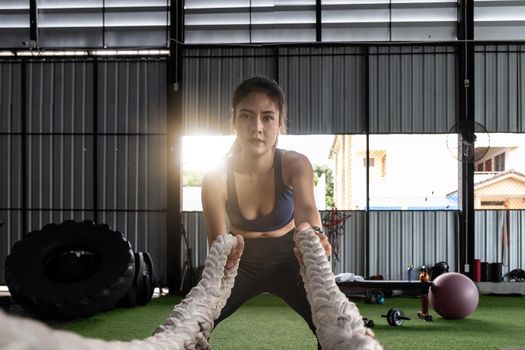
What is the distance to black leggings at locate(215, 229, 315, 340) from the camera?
2.50m

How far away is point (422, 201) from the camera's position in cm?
2109

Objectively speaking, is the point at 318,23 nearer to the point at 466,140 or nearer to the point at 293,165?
the point at 466,140

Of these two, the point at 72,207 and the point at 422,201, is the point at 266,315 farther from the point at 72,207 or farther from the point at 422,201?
the point at 422,201

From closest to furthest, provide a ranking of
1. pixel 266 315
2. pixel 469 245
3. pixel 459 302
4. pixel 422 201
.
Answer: pixel 459 302 → pixel 266 315 → pixel 469 245 → pixel 422 201

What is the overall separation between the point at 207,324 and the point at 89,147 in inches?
400

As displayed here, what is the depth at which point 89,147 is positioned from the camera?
1080cm

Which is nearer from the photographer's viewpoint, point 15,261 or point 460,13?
point 15,261

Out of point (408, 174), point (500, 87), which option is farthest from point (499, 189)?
point (408, 174)

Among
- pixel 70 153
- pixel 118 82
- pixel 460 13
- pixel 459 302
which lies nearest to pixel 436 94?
pixel 460 13

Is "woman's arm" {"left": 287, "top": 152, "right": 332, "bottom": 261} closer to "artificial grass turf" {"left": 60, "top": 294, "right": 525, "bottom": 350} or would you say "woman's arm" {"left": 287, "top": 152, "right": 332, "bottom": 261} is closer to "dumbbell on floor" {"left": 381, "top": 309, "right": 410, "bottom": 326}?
"artificial grass turf" {"left": 60, "top": 294, "right": 525, "bottom": 350}

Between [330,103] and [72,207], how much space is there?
494cm

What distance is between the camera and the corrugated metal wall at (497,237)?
1039 cm

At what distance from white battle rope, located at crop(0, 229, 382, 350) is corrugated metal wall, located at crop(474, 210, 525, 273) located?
9.64 m

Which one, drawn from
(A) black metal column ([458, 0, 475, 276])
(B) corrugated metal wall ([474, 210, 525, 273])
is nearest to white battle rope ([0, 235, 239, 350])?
(A) black metal column ([458, 0, 475, 276])
